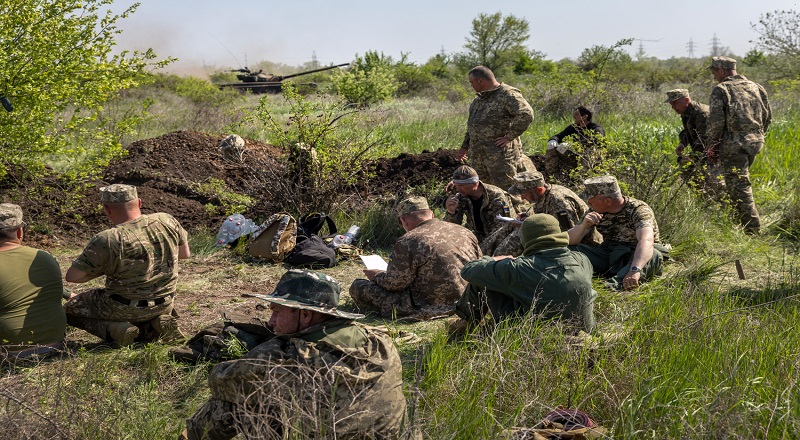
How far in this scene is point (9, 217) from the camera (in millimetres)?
5047

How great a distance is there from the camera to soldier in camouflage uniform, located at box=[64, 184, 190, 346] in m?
5.30

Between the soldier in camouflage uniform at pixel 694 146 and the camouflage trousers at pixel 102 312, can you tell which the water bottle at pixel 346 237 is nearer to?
the camouflage trousers at pixel 102 312

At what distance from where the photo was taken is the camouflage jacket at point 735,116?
8633 millimetres

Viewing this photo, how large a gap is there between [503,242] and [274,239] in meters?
2.36

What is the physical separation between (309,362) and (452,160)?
845 cm

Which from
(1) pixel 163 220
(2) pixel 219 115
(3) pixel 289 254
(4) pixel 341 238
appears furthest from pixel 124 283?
(2) pixel 219 115

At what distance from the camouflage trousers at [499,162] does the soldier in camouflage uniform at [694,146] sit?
1.85 meters

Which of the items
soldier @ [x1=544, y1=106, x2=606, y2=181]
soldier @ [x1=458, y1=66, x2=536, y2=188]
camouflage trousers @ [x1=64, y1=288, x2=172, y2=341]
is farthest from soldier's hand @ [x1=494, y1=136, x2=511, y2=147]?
camouflage trousers @ [x1=64, y1=288, x2=172, y2=341]

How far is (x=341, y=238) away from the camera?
27.5 feet

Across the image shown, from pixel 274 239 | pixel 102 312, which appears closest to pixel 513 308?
pixel 102 312

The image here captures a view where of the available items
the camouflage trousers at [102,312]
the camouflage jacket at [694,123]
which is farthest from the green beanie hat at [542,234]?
the camouflage jacket at [694,123]

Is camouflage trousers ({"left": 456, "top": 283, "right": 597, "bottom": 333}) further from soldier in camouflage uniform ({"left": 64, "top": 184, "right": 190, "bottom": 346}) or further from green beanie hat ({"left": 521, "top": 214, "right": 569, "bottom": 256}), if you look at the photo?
soldier in camouflage uniform ({"left": 64, "top": 184, "right": 190, "bottom": 346})

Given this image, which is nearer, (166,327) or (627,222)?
(166,327)

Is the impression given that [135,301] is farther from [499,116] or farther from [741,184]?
[741,184]
